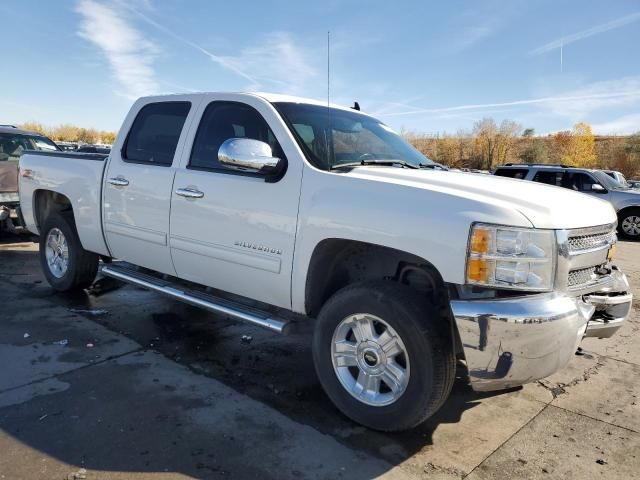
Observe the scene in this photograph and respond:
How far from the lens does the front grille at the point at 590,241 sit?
2900mm

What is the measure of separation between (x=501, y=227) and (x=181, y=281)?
308 cm

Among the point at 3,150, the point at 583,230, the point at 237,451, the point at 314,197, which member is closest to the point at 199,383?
the point at 237,451

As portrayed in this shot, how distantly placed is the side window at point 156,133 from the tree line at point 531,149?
48.2 m

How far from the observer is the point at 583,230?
2.96 meters

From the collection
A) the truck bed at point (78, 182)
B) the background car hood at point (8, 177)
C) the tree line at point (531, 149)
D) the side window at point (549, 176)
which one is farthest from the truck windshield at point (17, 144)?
the tree line at point (531, 149)

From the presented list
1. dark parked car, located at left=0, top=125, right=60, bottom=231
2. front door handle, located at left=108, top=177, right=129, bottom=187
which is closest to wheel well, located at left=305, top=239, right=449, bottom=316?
front door handle, located at left=108, top=177, right=129, bottom=187

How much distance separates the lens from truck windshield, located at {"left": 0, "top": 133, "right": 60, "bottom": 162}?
9.31 meters

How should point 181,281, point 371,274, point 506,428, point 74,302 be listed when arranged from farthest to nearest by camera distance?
point 74,302, point 181,281, point 371,274, point 506,428

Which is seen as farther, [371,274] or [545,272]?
[371,274]

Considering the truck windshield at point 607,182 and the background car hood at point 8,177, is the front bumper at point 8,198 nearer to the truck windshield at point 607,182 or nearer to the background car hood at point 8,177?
the background car hood at point 8,177

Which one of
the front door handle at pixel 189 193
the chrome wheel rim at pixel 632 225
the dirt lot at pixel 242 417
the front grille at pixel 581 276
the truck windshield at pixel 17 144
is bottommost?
the dirt lot at pixel 242 417

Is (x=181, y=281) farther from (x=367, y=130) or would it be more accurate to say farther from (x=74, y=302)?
(x=367, y=130)

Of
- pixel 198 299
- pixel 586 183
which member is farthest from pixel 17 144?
pixel 586 183

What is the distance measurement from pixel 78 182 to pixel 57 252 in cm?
113
